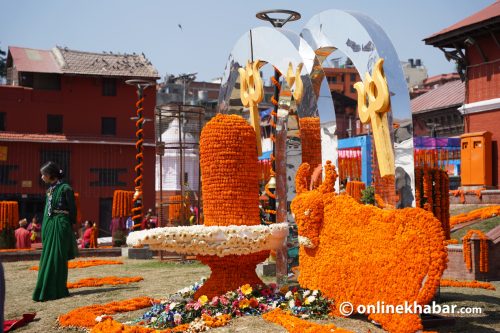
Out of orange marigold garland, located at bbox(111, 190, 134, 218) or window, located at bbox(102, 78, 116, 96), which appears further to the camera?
window, located at bbox(102, 78, 116, 96)

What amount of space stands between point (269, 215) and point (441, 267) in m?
6.43

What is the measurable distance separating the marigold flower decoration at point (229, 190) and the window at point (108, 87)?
102 feet

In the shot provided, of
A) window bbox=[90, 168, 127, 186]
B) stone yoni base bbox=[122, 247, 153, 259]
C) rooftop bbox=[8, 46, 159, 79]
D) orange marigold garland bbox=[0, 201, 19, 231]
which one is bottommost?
stone yoni base bbox=[122, 247, 153, 259]

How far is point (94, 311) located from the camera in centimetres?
886

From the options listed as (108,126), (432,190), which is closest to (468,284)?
(432,190)

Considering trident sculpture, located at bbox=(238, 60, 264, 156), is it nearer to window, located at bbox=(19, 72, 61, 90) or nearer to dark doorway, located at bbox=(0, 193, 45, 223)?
dark doorway, located at bbox=(0, 193, 45, 223)

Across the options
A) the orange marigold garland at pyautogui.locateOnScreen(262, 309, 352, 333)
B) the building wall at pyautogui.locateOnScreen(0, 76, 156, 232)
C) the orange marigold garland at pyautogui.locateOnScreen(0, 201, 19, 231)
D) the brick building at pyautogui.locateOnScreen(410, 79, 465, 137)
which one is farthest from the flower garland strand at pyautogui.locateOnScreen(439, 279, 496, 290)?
the building wall at pyautogui.locateOnScreen(0, 76, 156, 232)

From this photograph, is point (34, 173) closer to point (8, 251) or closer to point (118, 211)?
point (118, 211)

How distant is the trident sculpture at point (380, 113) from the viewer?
24.6 feet

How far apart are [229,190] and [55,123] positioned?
3102 cm

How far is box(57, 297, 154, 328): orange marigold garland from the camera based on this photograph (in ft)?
27.1

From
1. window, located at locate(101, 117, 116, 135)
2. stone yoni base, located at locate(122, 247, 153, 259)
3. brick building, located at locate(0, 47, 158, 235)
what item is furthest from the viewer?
window, located at locate(101, 117, 116, 135)

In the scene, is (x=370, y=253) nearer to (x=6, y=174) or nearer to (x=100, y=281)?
(x=100, y=281)

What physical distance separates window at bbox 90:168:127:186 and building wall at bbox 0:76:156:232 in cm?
14
